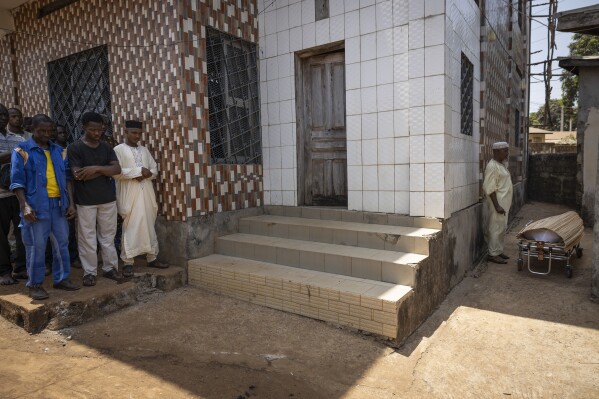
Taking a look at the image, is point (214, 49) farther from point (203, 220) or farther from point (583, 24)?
point (583, 24)

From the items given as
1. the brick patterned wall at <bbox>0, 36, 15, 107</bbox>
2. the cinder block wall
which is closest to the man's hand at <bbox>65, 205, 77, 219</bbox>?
the brick patterned wall at <bbox>0, 36, 15, 107</bbox>

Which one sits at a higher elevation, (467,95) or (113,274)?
(467,95)

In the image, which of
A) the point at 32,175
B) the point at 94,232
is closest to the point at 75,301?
the point at 94,232

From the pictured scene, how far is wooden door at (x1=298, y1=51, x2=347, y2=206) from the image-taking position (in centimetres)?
538

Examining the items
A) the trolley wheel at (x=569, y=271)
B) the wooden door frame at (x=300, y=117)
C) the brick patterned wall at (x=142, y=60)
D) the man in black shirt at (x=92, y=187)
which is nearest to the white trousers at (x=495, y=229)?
the trolley wheel at (x=569, y=271)

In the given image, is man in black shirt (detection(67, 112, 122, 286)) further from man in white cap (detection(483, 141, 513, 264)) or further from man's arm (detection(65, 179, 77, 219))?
man in white cap (detection(483, 141, 513, 264))

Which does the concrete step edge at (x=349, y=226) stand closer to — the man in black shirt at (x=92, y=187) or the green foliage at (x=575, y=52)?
the man in black shirt at (x=92, y=187)

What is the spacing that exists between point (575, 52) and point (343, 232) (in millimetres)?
29152

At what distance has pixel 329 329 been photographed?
365 cm

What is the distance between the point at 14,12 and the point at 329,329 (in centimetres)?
749

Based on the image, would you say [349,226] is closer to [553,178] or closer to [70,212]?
[70,212]

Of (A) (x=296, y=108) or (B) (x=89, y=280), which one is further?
(A) (x=296, y=108)

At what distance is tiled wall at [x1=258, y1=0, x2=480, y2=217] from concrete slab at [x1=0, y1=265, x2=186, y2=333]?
227 cm

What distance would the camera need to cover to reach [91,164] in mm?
4020
